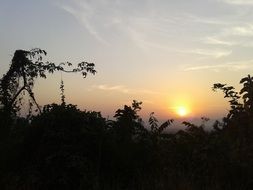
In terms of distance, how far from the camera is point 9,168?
9.98 m

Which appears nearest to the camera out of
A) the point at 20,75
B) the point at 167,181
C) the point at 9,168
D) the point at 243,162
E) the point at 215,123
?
the point at 167,181

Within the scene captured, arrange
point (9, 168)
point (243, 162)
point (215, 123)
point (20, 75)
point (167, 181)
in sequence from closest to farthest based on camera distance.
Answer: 1. point (167, 181)
2. point (9, 168)
3. point (243, 162)
4. point (215, 123)
5. point (20, 75)

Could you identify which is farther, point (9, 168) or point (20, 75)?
point (20, 75)

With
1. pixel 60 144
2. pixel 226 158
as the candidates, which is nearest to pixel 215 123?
pixel 226 158

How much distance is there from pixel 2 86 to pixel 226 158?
587cm

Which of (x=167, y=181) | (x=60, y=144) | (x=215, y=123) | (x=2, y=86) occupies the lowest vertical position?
(x=167, y=181)

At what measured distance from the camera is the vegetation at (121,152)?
9.55 m

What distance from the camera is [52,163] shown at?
386 inches

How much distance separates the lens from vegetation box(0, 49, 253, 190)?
31.3ft

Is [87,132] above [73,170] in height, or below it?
above

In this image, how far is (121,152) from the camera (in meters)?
10.3

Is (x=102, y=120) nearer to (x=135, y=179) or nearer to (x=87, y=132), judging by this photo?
(x=87, y=132)

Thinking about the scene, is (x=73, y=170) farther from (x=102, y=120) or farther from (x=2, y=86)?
(x=2, y=86)

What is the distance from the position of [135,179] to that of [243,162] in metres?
2.23
